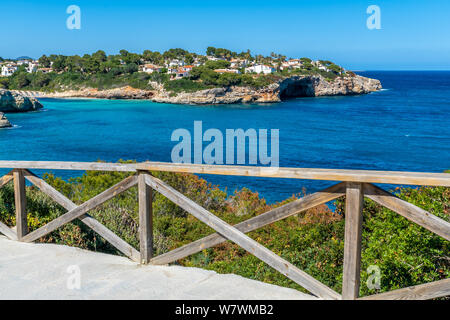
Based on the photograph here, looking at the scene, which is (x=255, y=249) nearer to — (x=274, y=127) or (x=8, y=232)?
(x=8, y=232)

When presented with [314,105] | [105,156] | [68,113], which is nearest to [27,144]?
[105,156]

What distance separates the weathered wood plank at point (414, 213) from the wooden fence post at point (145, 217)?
1811mm

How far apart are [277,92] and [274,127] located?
3307cm

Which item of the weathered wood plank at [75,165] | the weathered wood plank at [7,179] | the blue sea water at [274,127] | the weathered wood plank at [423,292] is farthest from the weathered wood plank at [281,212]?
the blue sea water at [274,127]

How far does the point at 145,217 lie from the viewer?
3.72 meters

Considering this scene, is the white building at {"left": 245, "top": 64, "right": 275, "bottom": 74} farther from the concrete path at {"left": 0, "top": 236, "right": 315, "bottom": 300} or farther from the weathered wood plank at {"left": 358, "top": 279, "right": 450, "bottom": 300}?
the weathered wood plank at {"left": 358, "top": 279, "right": 450, "bottom": 300}

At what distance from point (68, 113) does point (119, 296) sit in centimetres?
6605

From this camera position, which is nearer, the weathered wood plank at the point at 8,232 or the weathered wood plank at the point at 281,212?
the weathered wood plank at the point at 281,212

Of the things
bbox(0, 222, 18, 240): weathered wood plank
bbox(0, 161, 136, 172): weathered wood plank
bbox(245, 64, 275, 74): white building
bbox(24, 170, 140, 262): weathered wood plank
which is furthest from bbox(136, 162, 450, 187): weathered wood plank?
bbox(245, 64, 275, 74): white building

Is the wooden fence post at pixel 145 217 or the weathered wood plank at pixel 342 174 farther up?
the weathered wood plank at pixel 342 174

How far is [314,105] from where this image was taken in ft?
250

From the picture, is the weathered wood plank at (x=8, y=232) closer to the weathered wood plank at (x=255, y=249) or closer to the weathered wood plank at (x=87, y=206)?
the weathered wood plank at (x=87, y=206)

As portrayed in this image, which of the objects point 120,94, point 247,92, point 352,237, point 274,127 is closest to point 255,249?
point 352,237

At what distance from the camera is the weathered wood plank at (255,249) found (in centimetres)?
303
